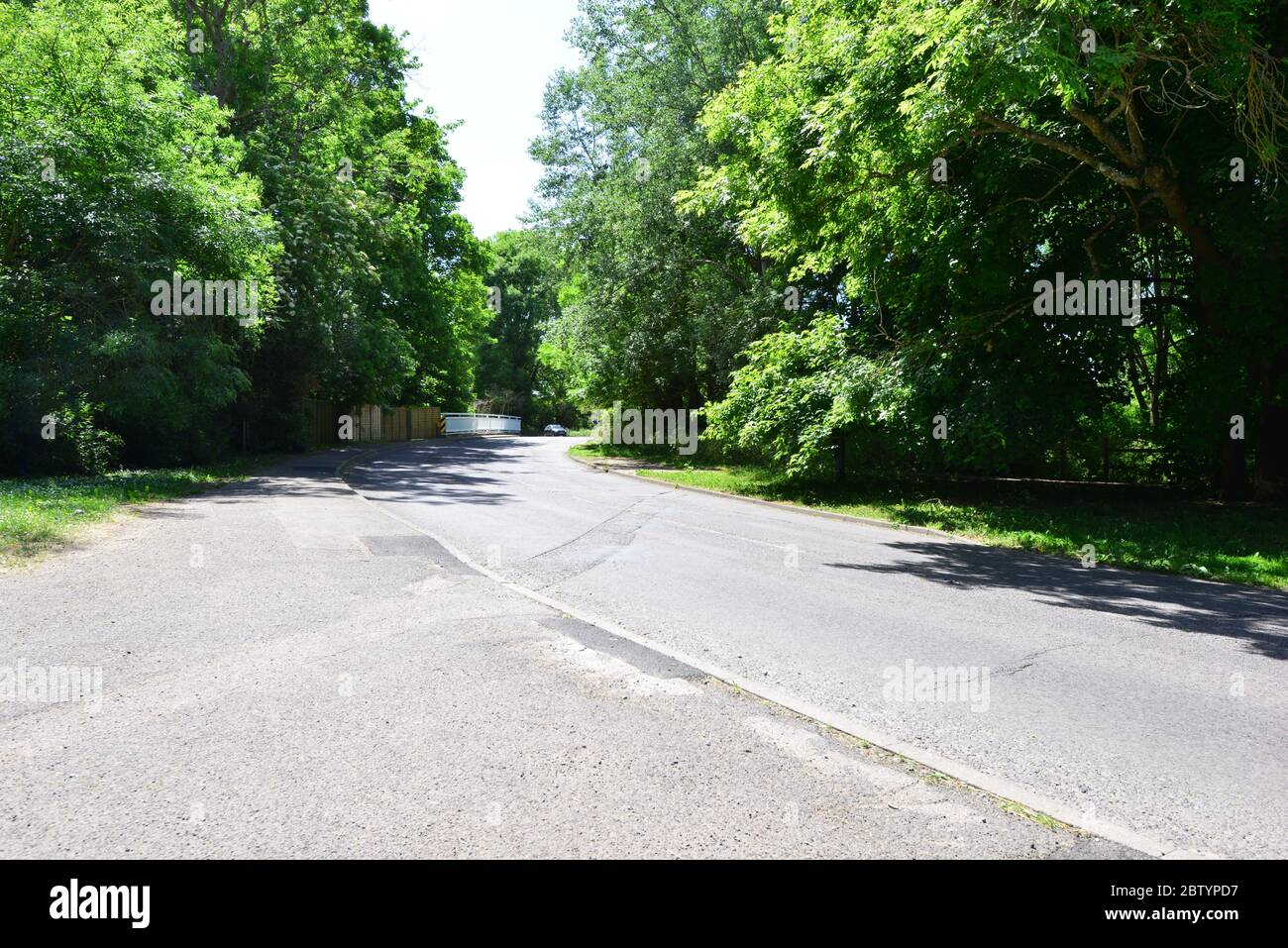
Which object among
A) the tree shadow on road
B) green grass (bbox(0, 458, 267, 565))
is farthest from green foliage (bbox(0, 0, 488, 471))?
the tree shadow on road

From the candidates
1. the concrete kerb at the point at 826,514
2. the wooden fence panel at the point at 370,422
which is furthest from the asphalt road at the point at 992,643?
the wooden fence panel at the point at 370,422

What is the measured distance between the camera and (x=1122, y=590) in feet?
30.3

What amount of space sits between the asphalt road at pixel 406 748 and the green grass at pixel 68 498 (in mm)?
2078

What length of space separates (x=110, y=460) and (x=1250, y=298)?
24.2m

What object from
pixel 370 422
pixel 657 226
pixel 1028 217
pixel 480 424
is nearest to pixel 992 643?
pixel 1028 217

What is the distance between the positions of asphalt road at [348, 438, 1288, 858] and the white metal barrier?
160ft

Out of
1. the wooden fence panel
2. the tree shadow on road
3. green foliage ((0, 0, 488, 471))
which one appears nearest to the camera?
the tree shadow on road

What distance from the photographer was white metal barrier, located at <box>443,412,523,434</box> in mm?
61312

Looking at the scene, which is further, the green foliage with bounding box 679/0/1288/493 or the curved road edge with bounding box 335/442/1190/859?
the green foliage with bounding box 679/0/1288/493

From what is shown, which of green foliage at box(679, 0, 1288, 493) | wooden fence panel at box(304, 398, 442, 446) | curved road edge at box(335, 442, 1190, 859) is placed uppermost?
green foliage at box(679, 0, 1288, 493)

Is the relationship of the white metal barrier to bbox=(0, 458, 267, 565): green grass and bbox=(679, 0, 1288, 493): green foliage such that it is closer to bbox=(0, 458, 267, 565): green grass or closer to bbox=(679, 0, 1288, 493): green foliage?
bbox=(0, 458, 267, 565): green grass
